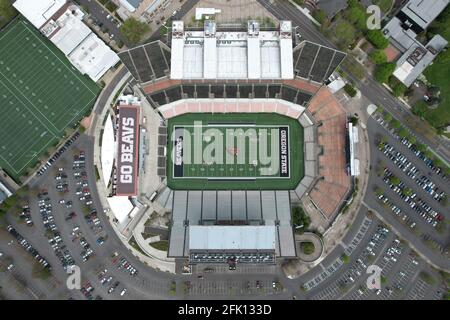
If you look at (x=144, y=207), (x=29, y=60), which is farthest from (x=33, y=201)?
(x=29, y=60)

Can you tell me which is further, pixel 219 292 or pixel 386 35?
pixel 386 35

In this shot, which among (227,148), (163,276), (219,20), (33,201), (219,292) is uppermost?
(219,20)

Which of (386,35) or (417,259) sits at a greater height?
(386,35)

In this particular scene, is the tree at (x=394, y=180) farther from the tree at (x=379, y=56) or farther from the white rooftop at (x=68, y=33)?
the white rooftop at (x=68, y=33)

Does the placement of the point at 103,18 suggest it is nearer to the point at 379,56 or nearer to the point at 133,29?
the point at 133,29

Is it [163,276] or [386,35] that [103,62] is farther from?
[386,35]

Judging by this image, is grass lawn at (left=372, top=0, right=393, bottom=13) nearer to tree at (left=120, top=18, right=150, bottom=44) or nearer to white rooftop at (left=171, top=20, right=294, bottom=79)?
white rooftop at (left=171, top=20, right=294, bottom=79)

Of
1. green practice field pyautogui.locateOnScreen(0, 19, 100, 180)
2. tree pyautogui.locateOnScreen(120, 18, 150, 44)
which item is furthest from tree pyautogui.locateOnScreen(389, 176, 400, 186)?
green practice field pyautogui.locateOnScreen(0, 19, 100, 180)
